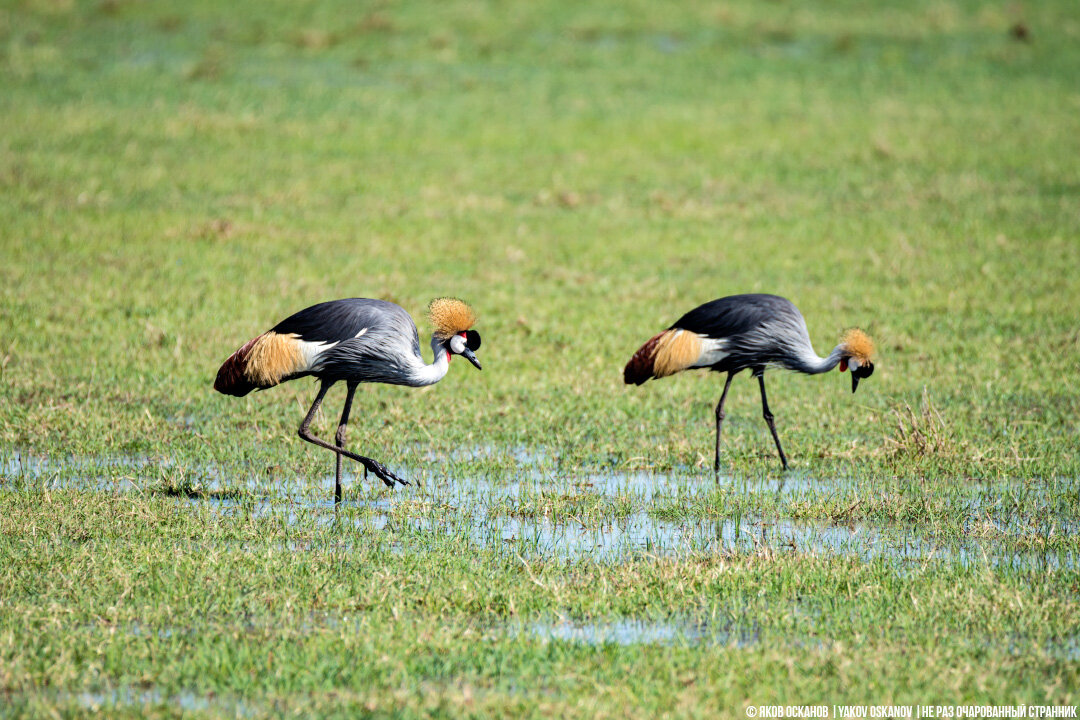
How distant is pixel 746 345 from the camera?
9086 millimetres

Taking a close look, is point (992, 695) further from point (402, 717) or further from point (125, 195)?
point (125, 195)

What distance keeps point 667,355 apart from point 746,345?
0.54m

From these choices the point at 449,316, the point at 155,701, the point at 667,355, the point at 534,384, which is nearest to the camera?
the point at 155,701

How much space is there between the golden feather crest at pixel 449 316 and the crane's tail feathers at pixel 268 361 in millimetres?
829

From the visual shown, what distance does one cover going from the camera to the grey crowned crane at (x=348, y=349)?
8156 millimetres

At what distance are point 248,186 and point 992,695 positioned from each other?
519 inches

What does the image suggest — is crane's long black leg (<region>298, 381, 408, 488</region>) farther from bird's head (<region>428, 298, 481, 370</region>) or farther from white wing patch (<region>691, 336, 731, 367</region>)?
white wing patch (<region>691, 336, 731, 367</region>)

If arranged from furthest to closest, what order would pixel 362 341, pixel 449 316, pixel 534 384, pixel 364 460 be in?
pixel 534 384, pixel 449 316, pixel 362 341, pixel 364 460

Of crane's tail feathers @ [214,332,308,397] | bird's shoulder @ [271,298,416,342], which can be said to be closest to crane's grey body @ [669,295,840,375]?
bird's shoulder @ [271,298,416,342]

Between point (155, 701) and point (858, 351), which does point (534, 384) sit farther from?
point (155, 701)

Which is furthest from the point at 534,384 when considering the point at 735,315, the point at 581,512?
the point at 581,512

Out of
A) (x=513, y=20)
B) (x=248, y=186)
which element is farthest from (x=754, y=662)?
(x=513, y=20)

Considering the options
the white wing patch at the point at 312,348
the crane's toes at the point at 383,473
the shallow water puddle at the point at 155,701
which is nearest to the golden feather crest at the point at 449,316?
the white wing patch at the point at 312,348

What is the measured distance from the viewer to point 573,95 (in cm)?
2131
